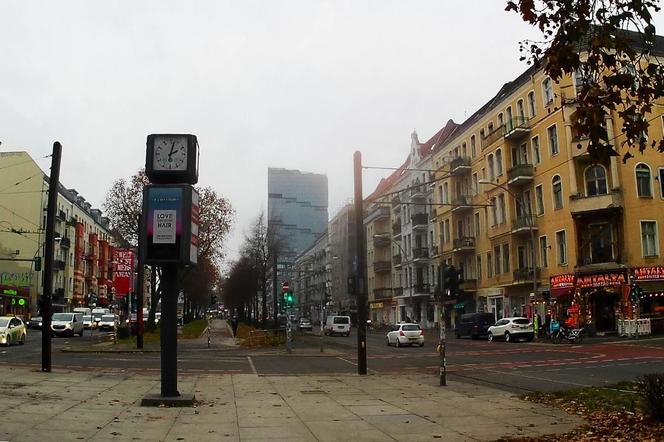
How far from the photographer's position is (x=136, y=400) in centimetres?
1253

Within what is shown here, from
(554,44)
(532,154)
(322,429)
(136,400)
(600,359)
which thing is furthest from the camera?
(532,154)

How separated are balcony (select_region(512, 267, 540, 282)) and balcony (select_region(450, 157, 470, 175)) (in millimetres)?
13873

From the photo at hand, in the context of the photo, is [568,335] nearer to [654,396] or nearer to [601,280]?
[601,280]

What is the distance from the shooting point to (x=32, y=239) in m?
75.6

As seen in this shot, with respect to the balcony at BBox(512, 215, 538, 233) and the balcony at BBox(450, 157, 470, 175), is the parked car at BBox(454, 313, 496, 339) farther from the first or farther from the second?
the balcony at BBox(450, 157, 470, 175)

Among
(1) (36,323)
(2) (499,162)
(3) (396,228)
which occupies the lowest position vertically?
(1) (36,323)

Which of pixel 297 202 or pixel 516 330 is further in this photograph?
pixel 297 202

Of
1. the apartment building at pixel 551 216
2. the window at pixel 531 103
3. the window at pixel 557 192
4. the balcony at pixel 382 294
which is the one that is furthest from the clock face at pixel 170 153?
the balcony at pixel 382 294

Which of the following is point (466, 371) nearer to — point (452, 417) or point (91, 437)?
point (452, 417)

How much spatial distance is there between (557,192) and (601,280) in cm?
786

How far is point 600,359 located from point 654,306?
19409 mm

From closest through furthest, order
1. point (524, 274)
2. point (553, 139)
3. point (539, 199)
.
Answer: point (553, 139), point (539, 199), point (524, 274)

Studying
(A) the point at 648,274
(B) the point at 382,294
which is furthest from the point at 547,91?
(B) the point at 382,294

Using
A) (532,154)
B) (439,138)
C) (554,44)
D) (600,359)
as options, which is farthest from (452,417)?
(439,138)
